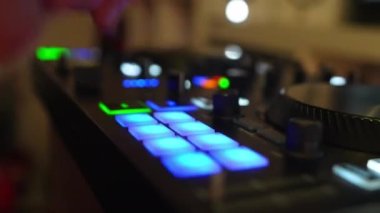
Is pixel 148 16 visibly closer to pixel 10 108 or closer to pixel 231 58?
pixel 10 108

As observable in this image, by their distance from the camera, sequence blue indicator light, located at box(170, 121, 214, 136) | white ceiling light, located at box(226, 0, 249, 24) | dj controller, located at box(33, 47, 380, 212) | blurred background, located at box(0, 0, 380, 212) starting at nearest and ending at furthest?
dj controller, located at box(33, 47, 380, 212) → blue indicator light, located at box(170, 121, 214, 136) → white ceiling light, located at box(226, 0, 249, 24) → blurred background, located at box(0, 0, 380, 212)

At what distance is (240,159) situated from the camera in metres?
0.30

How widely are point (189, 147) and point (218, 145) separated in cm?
2

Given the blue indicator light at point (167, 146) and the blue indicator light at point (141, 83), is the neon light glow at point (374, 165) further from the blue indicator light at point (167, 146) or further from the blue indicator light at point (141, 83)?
the blue indicator light at point (141, 83)

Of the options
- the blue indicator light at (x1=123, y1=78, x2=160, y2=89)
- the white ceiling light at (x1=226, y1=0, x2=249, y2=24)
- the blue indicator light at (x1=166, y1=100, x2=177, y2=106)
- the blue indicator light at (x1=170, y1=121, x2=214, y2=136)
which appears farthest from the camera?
the white ceiling light at (x1=226, y1=0, x2=249, y2=24)

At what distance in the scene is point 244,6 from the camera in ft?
2.31

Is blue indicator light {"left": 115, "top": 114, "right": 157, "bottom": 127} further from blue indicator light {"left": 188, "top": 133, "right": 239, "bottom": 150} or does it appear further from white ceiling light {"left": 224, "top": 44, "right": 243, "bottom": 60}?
white ceiling light {"left": 224, "top": 44, "right": 243, "bottom": 60}

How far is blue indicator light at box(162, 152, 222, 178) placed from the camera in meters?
0.27

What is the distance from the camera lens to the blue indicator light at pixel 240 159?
0.29 metres

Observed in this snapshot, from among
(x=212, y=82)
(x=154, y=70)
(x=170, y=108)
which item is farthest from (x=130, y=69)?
(x=170, y=108)

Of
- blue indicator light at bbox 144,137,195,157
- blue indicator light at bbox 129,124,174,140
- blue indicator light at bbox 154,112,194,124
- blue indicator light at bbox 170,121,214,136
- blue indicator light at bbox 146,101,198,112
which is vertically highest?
blue indicator light at bbox 144,137,195,157

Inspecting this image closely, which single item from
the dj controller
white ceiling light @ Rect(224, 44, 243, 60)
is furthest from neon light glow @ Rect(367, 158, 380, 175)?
white ceiling light @ Rect(224, 44, 243, 60)

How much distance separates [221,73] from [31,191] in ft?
3.38

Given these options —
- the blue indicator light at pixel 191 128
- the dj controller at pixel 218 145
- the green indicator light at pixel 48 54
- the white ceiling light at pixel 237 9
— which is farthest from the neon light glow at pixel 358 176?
the green indicator light at pixel 48 54
